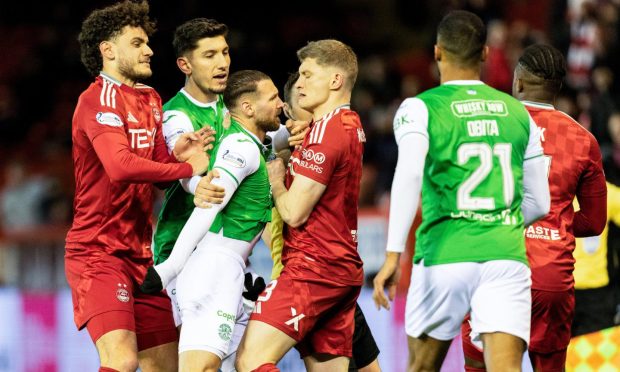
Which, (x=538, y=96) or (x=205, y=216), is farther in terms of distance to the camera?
(x=538, y=96)

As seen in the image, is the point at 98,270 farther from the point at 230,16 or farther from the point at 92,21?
the point at 230,16

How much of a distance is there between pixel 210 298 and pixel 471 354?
5.48ft

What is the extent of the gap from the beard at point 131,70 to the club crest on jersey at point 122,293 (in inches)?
48.0

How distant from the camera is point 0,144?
55.1 feet

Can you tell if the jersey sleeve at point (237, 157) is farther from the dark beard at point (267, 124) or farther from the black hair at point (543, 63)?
the black hair at point (543, 63)

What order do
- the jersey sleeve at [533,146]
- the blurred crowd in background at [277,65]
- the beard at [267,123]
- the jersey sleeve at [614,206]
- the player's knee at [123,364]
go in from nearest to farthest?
the jersey sleeve at [533,146]
the player's knee at [123,364]
the beard at [267,123]
the jersey sleeve at [614,206]
the blurred crowd in background at [277,65]

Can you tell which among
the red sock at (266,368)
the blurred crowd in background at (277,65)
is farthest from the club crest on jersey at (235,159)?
the blurred crowd in background at (277,65)

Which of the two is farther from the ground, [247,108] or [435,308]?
[247,108]

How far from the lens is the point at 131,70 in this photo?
649 centimetres

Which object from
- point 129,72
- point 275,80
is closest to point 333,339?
point 129,72

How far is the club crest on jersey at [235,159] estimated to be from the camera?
6.14 metres

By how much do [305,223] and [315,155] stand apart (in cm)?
39

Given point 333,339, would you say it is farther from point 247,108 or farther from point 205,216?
point 247,108

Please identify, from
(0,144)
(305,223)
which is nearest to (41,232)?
(0,144)
